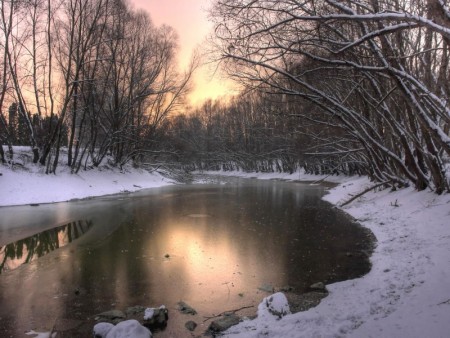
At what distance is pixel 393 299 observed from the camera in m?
5.41

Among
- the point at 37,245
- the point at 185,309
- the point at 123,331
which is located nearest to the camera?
the point at 123,331

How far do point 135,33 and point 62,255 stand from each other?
26.5 meters

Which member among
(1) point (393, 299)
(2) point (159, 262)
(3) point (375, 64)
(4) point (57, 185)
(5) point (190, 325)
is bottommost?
(5) point (190, 325)

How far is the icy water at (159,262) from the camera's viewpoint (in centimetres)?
591

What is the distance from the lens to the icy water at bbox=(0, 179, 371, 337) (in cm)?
591

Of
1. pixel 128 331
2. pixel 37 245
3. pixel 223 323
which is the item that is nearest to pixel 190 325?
pixel 223 323

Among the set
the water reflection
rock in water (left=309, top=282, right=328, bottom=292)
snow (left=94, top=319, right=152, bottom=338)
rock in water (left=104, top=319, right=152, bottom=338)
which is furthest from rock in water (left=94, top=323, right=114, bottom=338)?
the water reflection

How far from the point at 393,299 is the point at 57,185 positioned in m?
20.7

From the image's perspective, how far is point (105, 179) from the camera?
28078 millimetres

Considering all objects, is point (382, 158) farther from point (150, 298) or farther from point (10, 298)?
point (10, 298)

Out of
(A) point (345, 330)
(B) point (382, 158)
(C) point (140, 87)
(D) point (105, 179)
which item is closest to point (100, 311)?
(A) point (345, 330)

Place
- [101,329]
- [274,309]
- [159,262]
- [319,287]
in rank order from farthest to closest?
[159,262], [319,287], [274,309], [101,329]

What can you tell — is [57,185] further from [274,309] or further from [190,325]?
[274,309]

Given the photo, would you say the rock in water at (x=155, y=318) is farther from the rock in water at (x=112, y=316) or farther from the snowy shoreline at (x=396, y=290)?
the snowy shoreline at (x=396, y=290)
